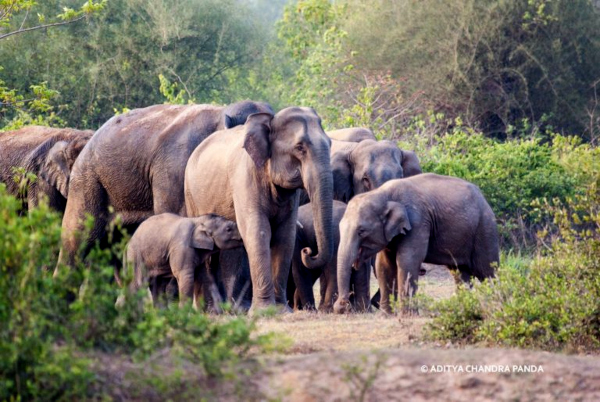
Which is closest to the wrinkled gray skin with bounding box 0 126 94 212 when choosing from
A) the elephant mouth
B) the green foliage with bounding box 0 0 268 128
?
the elephant mouth

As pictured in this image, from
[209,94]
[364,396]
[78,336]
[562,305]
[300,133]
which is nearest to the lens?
[78,336]

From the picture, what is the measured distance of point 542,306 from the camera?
923cm

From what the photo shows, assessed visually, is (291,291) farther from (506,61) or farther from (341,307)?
(506,61)

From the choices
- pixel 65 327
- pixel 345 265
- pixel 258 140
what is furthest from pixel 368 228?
pixel 65 327

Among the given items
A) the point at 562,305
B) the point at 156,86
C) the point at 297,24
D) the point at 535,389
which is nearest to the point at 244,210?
the point at 562,305

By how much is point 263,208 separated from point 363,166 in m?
2.40

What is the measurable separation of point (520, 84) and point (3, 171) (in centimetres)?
1492

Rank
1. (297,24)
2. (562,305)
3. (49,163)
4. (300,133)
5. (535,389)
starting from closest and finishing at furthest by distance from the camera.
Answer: (535,389), (562,305), (300,133), (49,163), (297,24)

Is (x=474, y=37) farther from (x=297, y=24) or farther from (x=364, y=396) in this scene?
(x=364, y=396)

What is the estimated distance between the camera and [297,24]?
3325 cm

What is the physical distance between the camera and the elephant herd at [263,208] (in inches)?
454

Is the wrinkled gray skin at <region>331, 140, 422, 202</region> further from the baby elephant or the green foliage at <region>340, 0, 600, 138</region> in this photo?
the green foliage at <region>340, 0, 600, 138</region>

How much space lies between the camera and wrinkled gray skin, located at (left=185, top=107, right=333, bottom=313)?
1125 cm

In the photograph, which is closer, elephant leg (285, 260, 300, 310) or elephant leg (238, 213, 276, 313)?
elephant leg (238, 213, 276, 313)
